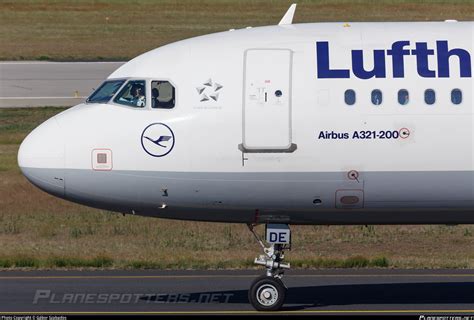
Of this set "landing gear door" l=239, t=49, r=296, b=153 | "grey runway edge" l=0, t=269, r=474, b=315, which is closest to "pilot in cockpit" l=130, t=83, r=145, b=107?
A: "landing gear door" l=239, t=49, r=296, b=153

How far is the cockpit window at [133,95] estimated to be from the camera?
1833cm

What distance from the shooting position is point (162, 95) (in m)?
18.3

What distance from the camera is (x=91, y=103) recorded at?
18609 mm

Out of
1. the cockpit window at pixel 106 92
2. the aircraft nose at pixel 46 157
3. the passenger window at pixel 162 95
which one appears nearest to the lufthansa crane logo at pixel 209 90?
the passenger window at pixel 162 95

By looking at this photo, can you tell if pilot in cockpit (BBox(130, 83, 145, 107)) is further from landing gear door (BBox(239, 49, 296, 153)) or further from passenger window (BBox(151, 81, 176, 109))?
landing gear door (BBox(239, 49, 296, 153))

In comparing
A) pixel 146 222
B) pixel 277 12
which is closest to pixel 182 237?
pixel 146 222

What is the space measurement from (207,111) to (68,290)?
16.0 ft

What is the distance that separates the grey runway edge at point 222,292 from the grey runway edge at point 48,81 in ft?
87.9

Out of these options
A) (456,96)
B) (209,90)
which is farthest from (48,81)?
(456,96)

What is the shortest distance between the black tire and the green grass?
44.6 metres

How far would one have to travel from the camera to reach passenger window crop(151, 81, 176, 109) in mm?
18219

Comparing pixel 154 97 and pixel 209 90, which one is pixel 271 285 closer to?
pixel 209 90

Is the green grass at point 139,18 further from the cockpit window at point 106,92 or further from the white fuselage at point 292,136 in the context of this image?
the white fuselage at point 292,136

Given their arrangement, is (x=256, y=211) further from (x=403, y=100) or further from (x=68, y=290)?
(x=68, y=290)
